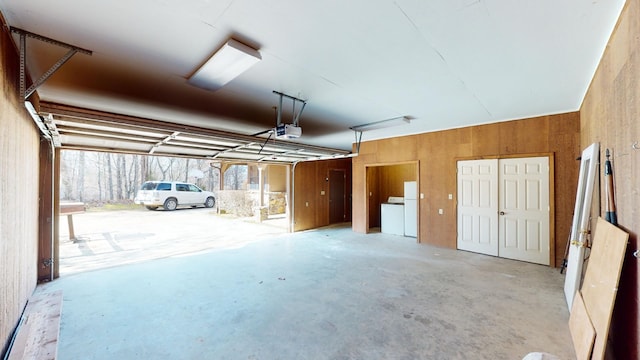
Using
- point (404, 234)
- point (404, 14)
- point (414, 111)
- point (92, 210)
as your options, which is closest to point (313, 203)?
point (404, 234)

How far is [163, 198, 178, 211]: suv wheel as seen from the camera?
1279cm

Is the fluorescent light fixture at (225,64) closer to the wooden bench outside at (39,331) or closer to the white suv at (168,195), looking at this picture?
the wooden bench outside at (39,331)

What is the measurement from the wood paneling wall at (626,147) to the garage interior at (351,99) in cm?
2

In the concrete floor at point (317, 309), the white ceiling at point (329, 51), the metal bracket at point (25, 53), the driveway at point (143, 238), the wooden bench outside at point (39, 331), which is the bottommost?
the driveway at point (143, 238)

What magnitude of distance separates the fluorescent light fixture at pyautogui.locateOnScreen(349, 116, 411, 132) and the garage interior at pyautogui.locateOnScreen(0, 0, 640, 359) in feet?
0.13

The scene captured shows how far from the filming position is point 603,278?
6.29 feet

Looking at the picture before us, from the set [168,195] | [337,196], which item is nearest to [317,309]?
[337,196]

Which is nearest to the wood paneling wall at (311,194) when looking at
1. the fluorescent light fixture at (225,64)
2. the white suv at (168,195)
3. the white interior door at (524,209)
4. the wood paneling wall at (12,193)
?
the white interior door at (524,209)

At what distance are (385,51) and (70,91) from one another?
3675mm

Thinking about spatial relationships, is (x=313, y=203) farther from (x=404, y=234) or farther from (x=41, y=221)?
(x=41, y=221)

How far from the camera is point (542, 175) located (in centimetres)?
443

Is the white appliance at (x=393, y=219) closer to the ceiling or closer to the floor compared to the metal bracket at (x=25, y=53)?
closer to the floor

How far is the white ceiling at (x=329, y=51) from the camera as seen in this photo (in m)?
1.74

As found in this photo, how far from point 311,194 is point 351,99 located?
530cm
